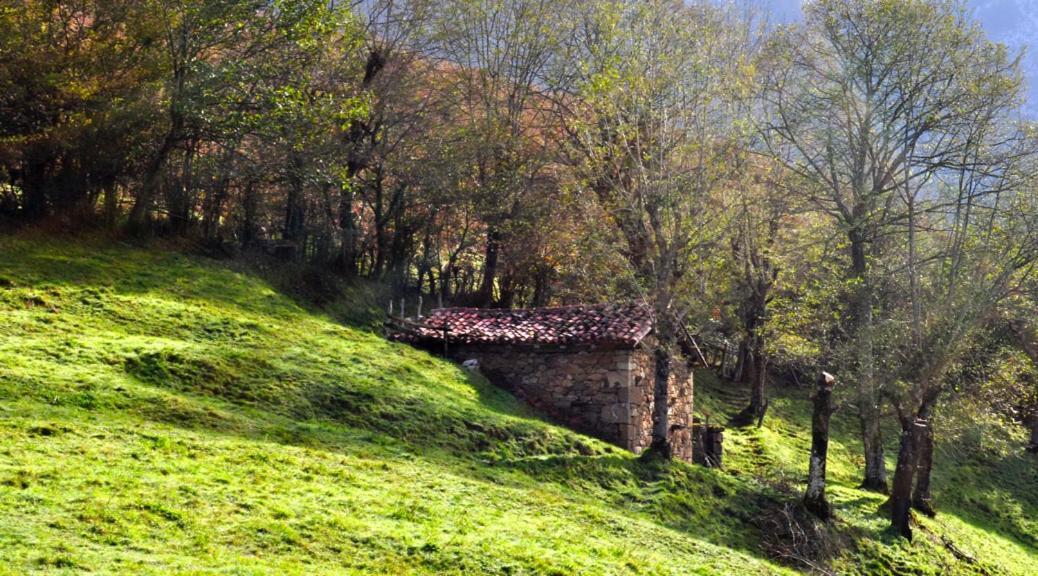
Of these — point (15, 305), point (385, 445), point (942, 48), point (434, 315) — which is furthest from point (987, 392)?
point (15, 305)

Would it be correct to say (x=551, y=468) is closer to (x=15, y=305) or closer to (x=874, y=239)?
(x=15, y=305)

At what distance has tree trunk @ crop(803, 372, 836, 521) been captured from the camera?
19.2m

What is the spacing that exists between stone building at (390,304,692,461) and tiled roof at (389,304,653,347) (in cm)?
2

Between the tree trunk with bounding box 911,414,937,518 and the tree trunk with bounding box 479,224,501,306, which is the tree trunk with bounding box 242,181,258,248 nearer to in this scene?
the tree trunk with bounding box 479,224,501,306

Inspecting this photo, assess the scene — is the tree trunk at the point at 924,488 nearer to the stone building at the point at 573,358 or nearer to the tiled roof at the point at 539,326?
the stone building at the point at 573,358

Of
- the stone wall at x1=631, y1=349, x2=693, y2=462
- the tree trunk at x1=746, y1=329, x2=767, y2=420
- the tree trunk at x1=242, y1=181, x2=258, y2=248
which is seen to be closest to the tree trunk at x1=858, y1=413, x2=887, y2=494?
the stone wall at x1=631, y1=349, x2=693, y2=462

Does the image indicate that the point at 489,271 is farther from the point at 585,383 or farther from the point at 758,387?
the point at 585,383

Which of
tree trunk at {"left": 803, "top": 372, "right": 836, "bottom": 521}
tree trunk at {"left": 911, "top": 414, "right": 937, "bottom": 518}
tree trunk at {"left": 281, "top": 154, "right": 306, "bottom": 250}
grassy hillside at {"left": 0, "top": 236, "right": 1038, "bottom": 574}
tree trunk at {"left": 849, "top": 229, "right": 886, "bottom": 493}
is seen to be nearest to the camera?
grassy hillside at {"left": 0, "top": 236, "right": 1038, "bottom": 574}

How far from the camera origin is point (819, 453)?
Answer: 19516mm

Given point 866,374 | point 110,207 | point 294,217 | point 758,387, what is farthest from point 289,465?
point 758,387

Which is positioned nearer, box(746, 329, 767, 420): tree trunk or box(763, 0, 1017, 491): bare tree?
box(763, 0, 1017, 491): bare tree

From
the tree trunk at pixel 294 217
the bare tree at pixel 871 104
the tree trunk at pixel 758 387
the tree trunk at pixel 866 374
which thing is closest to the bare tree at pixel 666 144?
the bare tree at pixel 871 104

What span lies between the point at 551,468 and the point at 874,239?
13.4 m

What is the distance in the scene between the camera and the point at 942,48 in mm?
24141
